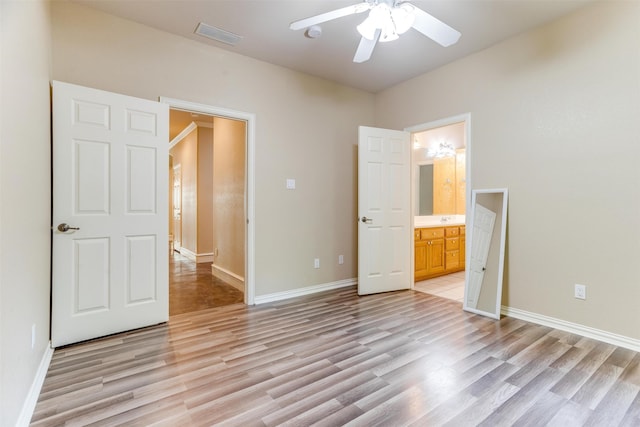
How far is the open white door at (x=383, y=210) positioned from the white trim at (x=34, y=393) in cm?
289

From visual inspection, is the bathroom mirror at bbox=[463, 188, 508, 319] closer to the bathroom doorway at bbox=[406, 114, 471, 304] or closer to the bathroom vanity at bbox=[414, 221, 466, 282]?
the bathroom doorway at bbox=[406, 114, 471, 304]

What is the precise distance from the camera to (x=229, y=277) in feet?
14.8

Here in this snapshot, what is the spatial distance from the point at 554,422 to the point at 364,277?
235cm

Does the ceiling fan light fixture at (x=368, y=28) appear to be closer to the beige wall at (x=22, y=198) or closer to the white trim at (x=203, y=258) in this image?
the beige wall at (x=22, y=198)

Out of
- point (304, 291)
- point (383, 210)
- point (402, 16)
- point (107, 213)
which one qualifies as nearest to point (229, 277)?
point (304, 291)

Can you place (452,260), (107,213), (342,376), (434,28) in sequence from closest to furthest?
1. (342,376)
2. (434,28)
3. (107,213)
4. (452,260)

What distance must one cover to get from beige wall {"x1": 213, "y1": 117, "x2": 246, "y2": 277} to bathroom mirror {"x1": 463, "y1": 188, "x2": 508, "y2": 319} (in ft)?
9.01

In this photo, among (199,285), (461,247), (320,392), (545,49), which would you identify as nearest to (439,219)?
(461,247)

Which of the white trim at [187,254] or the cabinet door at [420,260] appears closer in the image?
the cabinet door at [420,260]

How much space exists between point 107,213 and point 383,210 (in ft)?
9.52

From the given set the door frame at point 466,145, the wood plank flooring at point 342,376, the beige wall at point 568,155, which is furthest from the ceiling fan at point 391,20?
the wood plank flooring at point 342,376

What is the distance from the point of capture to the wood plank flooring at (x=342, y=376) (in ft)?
5.23

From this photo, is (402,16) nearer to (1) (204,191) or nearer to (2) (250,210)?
(2) (250,210)

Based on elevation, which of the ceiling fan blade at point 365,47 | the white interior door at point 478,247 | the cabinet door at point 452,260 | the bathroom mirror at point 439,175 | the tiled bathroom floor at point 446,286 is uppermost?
the ceiling fan blade at point 365,47
